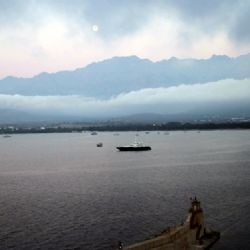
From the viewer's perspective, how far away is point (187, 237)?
3853 centimetres

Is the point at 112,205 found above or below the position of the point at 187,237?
below

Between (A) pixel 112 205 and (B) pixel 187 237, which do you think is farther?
(A) pixel 112 205

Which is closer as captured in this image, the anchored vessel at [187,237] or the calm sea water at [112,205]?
the anchored vessel at [187,237]

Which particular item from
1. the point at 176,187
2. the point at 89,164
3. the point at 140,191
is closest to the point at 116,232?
the point at 140,191

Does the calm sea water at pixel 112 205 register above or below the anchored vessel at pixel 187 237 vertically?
below

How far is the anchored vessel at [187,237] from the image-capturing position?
111ft

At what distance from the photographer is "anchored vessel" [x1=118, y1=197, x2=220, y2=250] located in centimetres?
3383

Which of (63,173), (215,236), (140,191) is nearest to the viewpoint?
(215,236)

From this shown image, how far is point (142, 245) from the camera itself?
108ft

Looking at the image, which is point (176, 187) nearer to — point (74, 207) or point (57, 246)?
point (74, 207)

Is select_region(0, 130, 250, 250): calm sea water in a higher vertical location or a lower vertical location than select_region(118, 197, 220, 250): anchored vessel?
lower

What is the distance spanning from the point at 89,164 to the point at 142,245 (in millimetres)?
104755

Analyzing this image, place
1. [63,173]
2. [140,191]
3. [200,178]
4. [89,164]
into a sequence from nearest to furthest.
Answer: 1. [140,191]
2. [200,178]
3. [63,173]
4. [89,164]

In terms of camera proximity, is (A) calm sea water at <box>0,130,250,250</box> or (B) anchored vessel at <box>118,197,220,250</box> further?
(A) calm sea water at <box>0,130,250,250</box>
